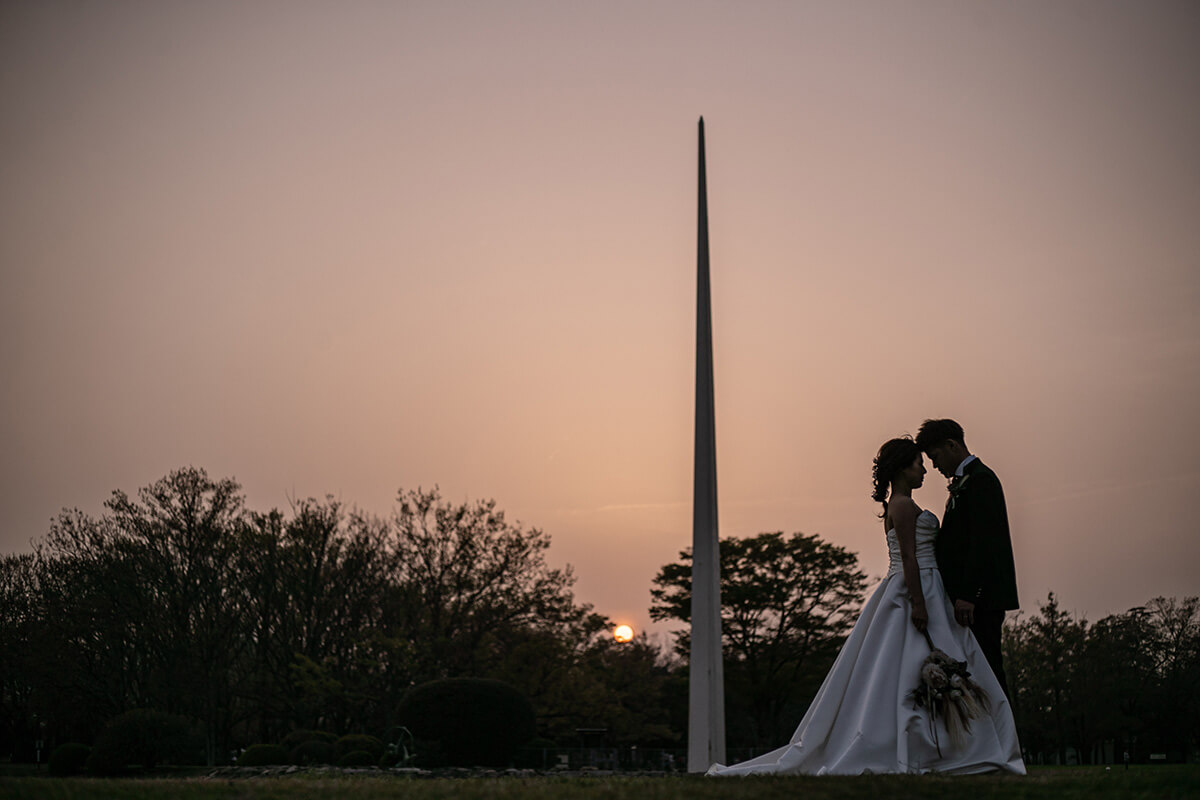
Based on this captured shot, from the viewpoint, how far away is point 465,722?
80.0 ft

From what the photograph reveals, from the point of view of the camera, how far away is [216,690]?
3488 cm

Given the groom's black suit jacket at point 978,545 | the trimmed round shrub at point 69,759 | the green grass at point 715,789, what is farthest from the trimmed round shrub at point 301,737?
the groom's black suit jacket at point 978,545

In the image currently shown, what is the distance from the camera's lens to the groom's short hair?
27.3 ft

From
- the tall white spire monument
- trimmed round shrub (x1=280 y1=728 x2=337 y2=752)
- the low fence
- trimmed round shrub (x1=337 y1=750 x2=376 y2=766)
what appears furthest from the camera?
trimmed round shrub (x1=280 y1=728 x2=337 y2=752)

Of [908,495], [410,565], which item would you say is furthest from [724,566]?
[908,495]

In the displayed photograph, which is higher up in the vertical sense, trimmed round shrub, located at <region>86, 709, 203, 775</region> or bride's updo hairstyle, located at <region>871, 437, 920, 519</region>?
bride's updo hairstyle, located at <region>871, 437, 920, 519</region>

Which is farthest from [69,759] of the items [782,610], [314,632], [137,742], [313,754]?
[782,610]

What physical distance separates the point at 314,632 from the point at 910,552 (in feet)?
102

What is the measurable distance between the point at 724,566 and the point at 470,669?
1552cm

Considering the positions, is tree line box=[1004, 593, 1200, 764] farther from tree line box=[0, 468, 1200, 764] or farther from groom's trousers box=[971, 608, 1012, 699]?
groom's trousers box=[971, 608, 1012, 699]

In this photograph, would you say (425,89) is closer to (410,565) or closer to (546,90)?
(546,90)

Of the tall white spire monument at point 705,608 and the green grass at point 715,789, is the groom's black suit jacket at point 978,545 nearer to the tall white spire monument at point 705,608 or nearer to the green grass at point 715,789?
the green grass at point 715,789

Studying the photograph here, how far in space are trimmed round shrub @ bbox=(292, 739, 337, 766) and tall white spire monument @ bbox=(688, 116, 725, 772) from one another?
45.2 ft

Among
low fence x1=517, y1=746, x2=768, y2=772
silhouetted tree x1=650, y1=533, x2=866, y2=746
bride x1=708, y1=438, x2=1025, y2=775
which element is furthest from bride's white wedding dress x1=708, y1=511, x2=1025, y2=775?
silhouetted tree x1=650, y1=533, x2=866, y2=746
